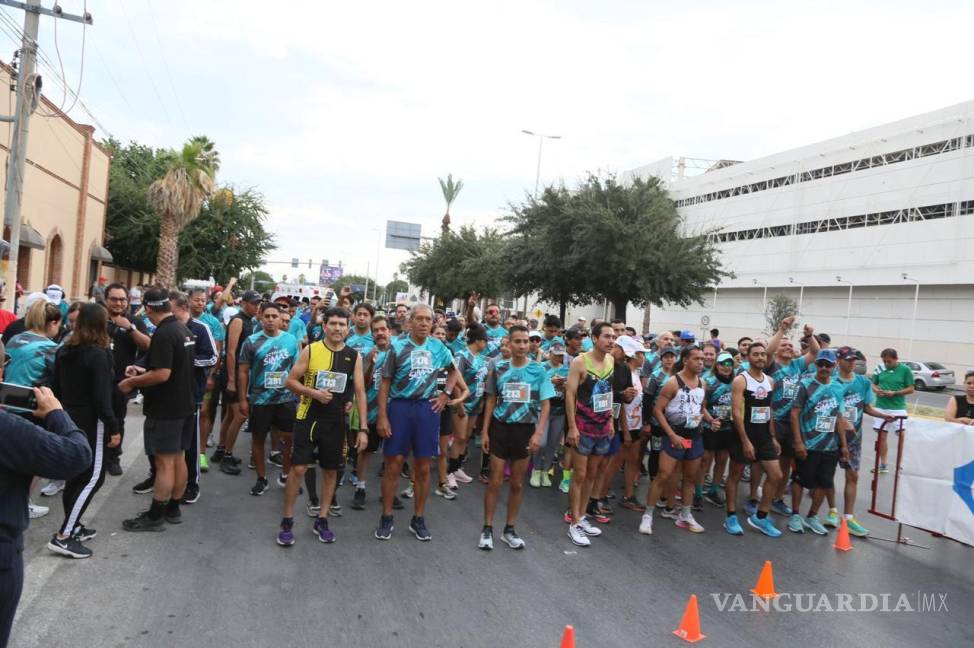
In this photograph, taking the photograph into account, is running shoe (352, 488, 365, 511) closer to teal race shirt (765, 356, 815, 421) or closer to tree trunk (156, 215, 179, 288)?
teal race shirt (765, 356, 815, 421)

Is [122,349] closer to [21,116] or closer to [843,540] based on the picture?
[843,540]

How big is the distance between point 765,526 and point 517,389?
3.25 m

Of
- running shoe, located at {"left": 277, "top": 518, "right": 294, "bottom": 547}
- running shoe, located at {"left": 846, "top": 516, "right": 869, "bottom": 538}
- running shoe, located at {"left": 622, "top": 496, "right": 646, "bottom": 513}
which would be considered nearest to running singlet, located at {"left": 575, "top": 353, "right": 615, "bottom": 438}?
running shoe, located at {"left": 622, "top": 496, "right": 646, "bottom": 513}

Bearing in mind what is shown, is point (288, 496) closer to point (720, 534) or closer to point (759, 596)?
point (759, 596)

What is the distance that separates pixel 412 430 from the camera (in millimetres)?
5824

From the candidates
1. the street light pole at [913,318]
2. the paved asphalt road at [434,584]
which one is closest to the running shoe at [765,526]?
the paved asphalt road at [434,584]

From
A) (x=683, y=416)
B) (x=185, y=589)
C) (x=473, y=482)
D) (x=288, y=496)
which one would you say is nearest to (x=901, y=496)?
(x=683, y=416)

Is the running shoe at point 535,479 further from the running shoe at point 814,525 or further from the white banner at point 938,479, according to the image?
the white banner at point 938,479

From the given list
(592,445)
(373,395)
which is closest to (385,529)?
(373,395)

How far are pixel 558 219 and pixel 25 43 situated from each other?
55.8 feet

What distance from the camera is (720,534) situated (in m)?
6.82

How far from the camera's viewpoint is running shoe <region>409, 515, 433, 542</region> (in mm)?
5844

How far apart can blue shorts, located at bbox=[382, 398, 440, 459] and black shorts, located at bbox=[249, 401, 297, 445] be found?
147 cm

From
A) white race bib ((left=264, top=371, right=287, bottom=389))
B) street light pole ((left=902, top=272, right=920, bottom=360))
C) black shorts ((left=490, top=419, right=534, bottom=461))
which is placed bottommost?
black shorts ((left=490, top=419, right=534, bottom=461))
